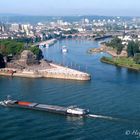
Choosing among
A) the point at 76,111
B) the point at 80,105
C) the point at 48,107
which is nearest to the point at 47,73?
the point at 80,105

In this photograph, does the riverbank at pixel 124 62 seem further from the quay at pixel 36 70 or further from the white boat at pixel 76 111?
the white boat at pixel 76 111

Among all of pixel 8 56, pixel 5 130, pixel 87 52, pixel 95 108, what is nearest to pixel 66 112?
pixel 95 108

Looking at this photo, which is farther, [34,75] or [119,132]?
[34,75]

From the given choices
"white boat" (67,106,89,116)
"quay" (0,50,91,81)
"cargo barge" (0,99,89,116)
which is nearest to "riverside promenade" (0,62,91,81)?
"quay" (0,50,91,81)

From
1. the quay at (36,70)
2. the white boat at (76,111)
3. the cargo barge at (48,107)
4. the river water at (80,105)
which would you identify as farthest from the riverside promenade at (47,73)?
the white boat at (76,111)

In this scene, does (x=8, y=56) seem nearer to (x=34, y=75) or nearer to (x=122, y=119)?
(x=34, y=75)

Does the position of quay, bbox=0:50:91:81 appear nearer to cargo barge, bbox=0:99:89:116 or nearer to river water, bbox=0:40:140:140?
river water, bbox=0:40:140:140

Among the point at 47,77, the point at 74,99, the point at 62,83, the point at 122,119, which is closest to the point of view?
the point at 122,119
